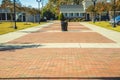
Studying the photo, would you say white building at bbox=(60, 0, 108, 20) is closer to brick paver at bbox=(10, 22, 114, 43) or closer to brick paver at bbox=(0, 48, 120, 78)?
brick paver at bbox=(10, 22, 114, 43)

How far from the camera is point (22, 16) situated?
9681 cm

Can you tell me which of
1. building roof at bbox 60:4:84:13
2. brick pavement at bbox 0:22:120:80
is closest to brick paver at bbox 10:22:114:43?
brick pavement at bbox 0:22:120:80

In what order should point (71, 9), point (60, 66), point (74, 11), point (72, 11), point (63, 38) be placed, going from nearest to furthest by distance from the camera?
point (60, 66) < point (63, 38) < point (72, 11) < point (74, 11) < point (71, 9)

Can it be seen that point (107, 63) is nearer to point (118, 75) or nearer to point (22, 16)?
point (118, 75)

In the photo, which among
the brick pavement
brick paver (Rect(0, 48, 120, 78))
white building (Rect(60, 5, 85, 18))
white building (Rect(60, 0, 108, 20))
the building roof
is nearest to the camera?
the brick pavement

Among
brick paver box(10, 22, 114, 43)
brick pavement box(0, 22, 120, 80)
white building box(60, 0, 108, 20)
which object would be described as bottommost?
brick pavement box(0, 22, 120, 80)

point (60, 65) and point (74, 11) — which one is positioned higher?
point (74, 11)

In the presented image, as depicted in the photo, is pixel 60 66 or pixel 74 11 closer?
pixel 60 66

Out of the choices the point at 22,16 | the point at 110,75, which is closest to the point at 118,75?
the point at 110,75

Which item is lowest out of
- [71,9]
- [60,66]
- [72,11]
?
[60,66]

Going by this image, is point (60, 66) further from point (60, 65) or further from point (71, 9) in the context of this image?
point (71, 9)

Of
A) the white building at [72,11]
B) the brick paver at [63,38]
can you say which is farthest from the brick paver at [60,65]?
the white building at [72,11]

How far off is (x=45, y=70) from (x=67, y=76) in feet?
3.87

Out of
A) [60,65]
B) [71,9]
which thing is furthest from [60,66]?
[71,9]
